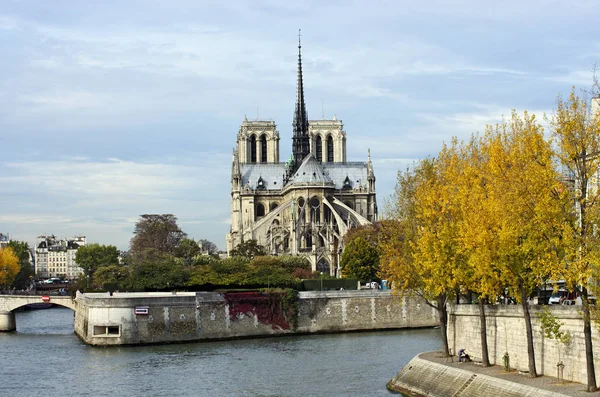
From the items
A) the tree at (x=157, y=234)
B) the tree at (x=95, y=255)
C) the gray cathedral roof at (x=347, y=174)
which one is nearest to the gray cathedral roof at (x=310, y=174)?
the gray cathedral roof at (x=347, y=174)

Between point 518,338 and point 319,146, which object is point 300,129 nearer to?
point 319,146

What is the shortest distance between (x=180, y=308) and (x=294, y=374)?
62.3 ft

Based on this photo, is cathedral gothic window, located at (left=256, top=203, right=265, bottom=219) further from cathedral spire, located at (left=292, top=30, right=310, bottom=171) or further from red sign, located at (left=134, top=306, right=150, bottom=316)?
red sign, located at (left=134, top=306, right=150, bottom=316)

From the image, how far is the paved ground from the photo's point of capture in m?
30.7

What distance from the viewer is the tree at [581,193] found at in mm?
29688

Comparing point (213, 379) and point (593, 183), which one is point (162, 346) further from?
point (593, 183)

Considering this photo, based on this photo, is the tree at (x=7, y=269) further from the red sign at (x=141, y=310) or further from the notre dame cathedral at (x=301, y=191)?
the red sign at (x=141, y=310)

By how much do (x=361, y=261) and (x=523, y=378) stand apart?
57.2 meters

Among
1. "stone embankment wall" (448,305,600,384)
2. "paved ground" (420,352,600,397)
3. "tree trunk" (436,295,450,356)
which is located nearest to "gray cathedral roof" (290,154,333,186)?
"tree trunk" (436,295,450,356)

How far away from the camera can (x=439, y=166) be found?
4366 centimetres

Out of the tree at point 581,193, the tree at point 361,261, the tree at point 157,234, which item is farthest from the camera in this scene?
the tree at point 157,234

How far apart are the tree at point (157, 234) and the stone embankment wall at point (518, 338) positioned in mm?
74030

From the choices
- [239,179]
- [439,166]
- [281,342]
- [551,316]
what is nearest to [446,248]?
[439,166]

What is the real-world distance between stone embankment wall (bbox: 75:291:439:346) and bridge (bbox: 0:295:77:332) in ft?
20.9
